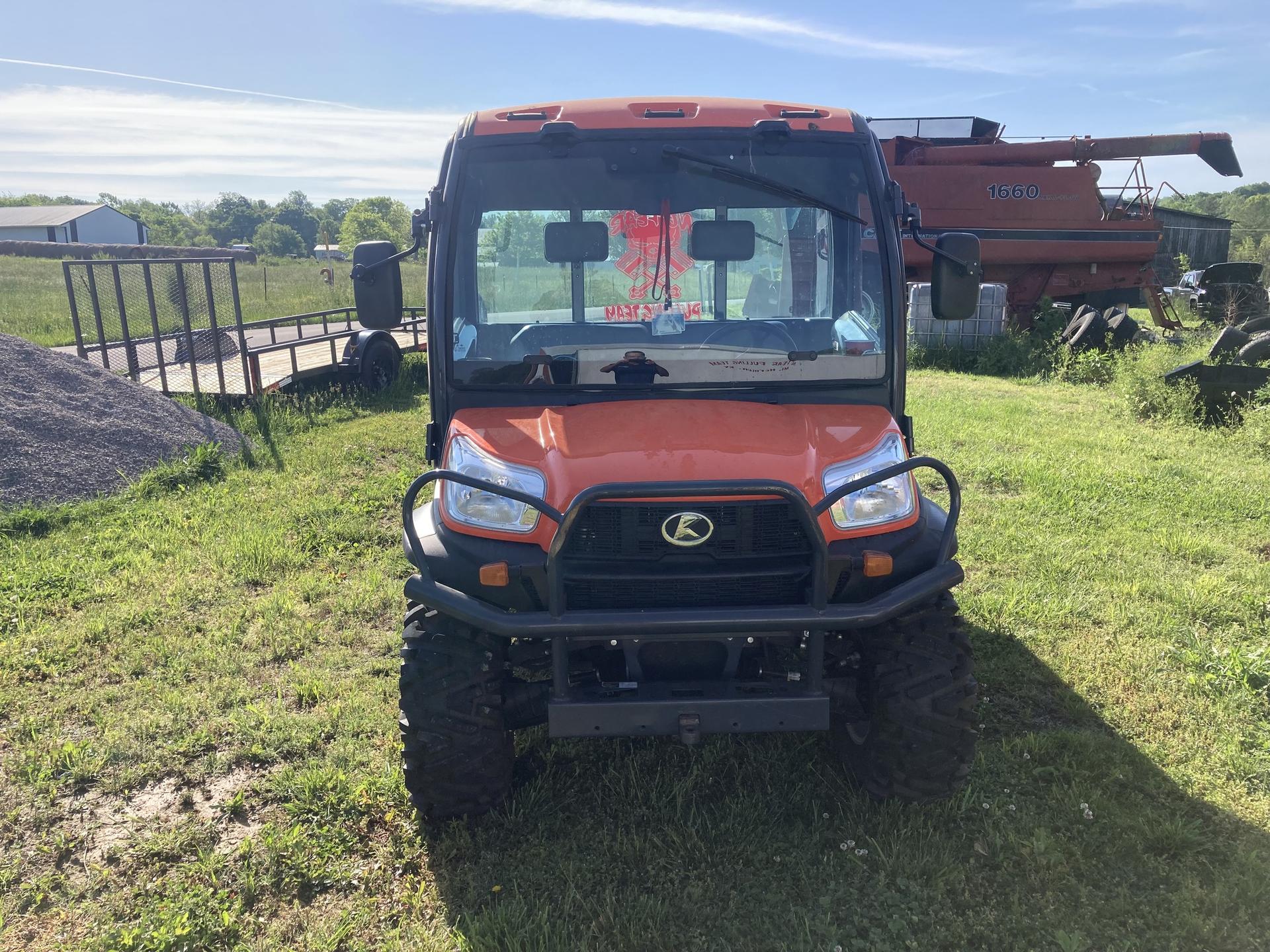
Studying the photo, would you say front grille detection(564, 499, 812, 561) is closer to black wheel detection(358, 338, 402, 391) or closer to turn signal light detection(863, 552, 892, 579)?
turn signal light detection(863, 552, 892, 579)

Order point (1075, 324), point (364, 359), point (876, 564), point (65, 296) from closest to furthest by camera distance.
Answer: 1. point (876, 564)
2. point (364, 359)
3. point (1075, 324)
4. point (65, 296)

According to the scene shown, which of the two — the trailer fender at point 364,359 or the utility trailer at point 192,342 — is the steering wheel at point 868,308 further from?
A: the trailer fender at point 364,359

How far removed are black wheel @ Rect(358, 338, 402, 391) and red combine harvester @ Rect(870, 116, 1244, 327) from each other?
8.47 meters

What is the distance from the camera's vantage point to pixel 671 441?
2951 millimetres

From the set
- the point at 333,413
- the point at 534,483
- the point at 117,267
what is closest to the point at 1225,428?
the point at 534,483

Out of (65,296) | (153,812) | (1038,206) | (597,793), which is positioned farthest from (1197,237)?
(153,812)

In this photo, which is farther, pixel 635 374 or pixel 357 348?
pixel 357 348

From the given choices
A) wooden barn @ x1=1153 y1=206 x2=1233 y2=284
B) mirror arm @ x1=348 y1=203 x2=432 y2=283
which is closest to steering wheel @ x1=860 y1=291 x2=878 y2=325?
mirror arm @ x1=348 y1=203 x2=432 y2=283

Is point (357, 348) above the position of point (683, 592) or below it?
below

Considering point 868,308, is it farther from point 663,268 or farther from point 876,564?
point 876,564

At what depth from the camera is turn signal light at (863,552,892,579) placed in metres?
2.83

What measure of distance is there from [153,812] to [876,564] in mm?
2769

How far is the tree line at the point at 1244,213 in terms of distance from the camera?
44.4 m

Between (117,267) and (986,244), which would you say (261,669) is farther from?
(986,244)
